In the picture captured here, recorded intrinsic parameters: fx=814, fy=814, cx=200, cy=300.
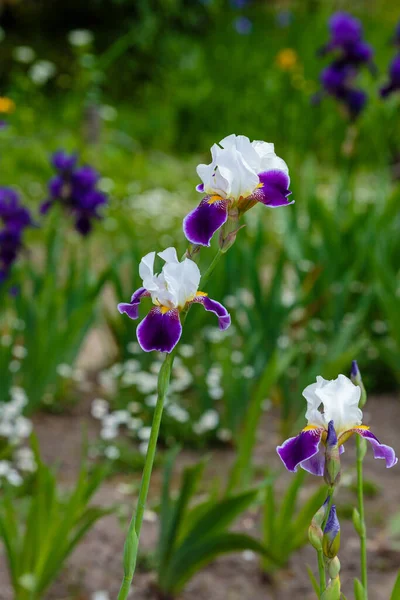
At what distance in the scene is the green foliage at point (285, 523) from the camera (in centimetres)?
183

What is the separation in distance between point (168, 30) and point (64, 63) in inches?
45.0

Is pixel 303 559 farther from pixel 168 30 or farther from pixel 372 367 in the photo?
pixel 168 30

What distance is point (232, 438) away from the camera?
2555 millimetres

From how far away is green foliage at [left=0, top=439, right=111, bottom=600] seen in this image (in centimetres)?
165

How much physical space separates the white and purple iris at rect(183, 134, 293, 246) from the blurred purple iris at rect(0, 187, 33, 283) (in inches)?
63.7

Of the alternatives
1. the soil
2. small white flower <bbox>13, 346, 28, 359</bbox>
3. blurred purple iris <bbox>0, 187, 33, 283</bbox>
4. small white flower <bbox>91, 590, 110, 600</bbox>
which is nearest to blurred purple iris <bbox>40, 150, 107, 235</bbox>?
blurred purple iris <bbox>0, 187, 33, 283</bbox>

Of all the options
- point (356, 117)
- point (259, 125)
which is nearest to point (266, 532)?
point (356, 117)

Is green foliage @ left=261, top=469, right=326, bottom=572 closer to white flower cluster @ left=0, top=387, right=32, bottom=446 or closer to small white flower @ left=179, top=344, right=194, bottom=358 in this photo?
white flower cluster @ left=0, top=387, right=32, bottom=446

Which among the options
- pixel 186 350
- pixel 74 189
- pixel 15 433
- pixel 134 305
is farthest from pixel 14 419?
pixel 134 305

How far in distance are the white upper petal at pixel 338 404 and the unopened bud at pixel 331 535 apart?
0.33ft

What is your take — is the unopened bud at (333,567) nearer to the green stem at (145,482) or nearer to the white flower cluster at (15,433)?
the green stem at (145,482)

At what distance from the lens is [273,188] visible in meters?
1.06

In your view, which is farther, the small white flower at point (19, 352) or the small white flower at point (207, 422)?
the small white flower at point (19, 352)

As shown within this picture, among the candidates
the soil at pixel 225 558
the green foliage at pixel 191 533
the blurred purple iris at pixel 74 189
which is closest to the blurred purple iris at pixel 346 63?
the blurred purple iris at pixel 74 189
